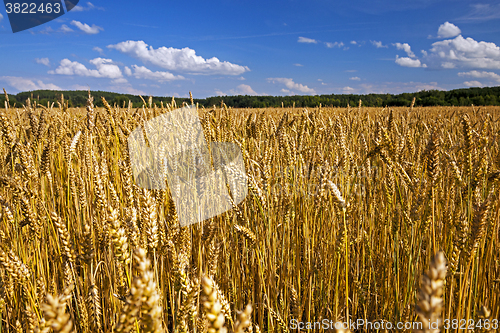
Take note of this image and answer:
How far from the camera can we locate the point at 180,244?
37.4 inches

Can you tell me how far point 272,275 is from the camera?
114 centimetres

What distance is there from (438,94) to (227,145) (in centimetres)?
5236

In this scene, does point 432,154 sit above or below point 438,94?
below

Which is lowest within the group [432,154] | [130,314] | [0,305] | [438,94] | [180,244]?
Result: [0,305]

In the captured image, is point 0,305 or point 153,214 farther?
point 0,305

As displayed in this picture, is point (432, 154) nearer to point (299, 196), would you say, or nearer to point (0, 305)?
point (299, 196)

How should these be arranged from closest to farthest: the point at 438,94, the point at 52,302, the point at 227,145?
the point at 52,302, the point at 227,145, the point at 438,94

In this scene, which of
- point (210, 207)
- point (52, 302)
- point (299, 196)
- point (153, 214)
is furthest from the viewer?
point (210, 207)

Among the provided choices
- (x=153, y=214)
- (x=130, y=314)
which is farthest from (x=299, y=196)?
(x=130, y=314)

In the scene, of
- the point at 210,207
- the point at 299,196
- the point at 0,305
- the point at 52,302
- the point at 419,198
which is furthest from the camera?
the point at 210,207

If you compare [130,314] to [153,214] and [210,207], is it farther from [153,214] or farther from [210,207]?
[210,207]

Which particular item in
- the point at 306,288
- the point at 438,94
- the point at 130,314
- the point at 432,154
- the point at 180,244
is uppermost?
the point at 438,94

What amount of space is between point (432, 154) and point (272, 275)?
2.51 ft

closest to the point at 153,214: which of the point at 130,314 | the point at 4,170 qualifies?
the point at 130,314
